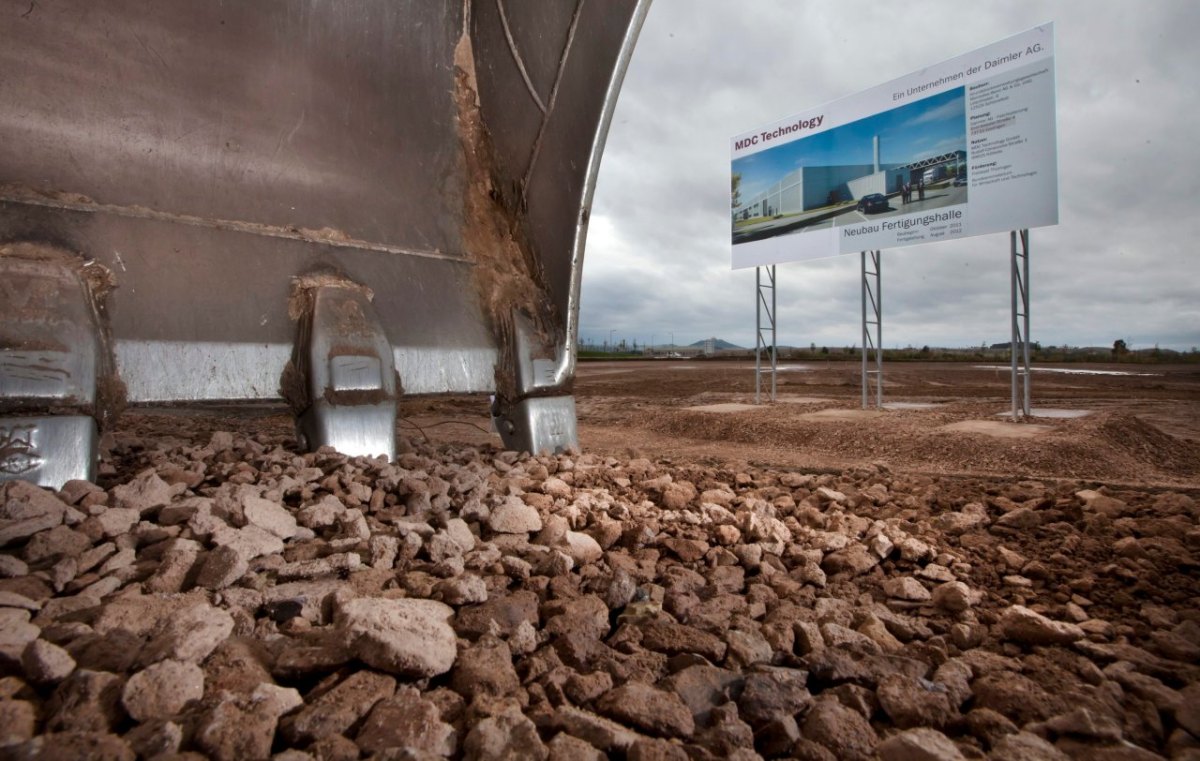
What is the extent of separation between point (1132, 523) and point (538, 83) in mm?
2406

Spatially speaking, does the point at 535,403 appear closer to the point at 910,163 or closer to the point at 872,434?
the point at 872,434

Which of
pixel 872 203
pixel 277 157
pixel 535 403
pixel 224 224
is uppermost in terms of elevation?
pixel 872 203

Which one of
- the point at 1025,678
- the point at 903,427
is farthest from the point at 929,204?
the point at 1025,678

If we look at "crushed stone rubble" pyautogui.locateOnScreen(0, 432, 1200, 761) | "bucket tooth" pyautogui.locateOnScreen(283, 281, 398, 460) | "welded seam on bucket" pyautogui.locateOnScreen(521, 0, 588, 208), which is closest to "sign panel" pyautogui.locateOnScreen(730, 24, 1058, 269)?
"crushed stone rubble" pyautogui.locateOnScreen(0, 432, 1200, 761)

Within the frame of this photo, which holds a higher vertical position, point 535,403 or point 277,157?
point 277,157

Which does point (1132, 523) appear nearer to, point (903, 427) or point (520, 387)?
point (520, 387)

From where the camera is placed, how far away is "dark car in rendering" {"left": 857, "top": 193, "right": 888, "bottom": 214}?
617 centimetres

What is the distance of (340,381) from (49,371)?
70 cm

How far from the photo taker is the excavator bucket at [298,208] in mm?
1805


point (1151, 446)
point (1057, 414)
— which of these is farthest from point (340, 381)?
point (1057, 414)

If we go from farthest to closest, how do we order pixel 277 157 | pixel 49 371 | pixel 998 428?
pixel 998 428
pixel 277 157
pixel 49 371

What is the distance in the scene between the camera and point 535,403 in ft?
8.34

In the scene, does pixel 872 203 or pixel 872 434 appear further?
pixel 872 203

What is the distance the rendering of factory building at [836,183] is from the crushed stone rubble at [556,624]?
4539 millimetres
